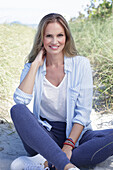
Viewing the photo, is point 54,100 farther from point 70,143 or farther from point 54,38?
point 54,38

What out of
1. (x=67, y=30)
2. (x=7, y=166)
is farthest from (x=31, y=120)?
(x=67, y=30)

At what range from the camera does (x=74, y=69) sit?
2.09m

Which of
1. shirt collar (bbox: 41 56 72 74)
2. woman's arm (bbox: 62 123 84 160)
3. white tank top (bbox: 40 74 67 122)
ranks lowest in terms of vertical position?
woman's arm (bbox: 62 123 84 160)

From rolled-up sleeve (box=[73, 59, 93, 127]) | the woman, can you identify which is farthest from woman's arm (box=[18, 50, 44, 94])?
rolled-up sleeve (box=[73, 59, 93, 127])

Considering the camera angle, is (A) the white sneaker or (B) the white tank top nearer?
(A) the white sneaker

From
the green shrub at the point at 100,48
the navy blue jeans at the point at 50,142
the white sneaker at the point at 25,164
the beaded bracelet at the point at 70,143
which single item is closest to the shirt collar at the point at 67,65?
the navy blue jeans at the point at 50,142

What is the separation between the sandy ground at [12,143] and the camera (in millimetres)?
2037

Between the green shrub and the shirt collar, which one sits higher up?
the shirt collar

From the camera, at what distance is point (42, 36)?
211 centimetres

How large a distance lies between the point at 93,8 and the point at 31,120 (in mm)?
6427

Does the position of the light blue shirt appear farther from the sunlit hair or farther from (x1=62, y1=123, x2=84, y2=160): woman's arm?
the sunlit hair

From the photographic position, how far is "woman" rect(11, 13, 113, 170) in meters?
1.85

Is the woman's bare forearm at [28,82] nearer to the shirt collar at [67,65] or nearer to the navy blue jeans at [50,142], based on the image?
the shirt collar at [67,65]

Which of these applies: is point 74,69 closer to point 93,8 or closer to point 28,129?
point 28,129
